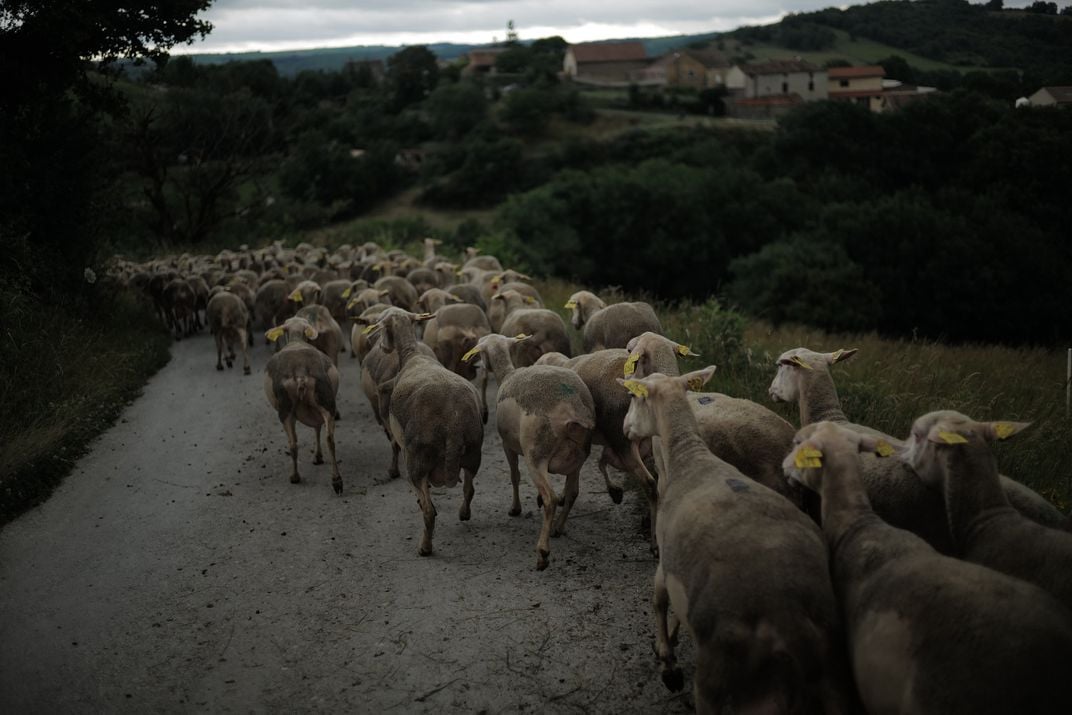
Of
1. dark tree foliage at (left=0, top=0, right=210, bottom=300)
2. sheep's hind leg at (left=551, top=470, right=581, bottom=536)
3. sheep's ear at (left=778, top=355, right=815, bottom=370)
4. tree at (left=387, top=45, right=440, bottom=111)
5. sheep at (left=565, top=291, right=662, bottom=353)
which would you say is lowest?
sheep's hind leg at (left=551, top=470, right=581, bottom=536)

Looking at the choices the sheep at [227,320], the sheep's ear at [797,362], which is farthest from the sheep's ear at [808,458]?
the sheep at [227,320]

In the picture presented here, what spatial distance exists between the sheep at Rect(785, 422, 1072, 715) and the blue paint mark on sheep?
0.69 meters

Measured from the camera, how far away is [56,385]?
1297 cm

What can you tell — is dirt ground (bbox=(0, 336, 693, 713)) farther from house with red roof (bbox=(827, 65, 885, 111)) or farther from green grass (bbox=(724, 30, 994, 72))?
house with red roof (bbox=(827, 65, 885, 111))

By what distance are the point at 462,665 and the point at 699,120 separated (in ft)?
219

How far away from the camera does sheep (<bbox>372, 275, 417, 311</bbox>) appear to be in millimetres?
16234

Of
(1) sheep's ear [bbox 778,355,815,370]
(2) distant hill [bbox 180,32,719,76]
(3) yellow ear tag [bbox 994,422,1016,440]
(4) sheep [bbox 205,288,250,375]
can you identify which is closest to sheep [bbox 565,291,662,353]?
(1) sheep's ear [bbox 778,355,815,370]

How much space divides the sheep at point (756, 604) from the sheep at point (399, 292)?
11.7 meters

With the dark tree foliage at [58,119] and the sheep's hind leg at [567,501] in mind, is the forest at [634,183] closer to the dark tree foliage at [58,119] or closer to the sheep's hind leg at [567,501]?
the dark tree foliage at [58,119]

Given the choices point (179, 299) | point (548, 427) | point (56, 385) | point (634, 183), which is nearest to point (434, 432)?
point (548, 427)

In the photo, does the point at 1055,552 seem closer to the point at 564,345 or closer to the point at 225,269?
the point at 564,345

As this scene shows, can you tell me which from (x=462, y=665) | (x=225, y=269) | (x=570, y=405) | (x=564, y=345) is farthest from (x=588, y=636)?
(x=225, y=269)

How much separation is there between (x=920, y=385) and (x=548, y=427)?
20.6 feet

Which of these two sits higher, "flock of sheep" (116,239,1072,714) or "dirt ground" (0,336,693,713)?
"flock of sheep" (116,239,1072,714)
